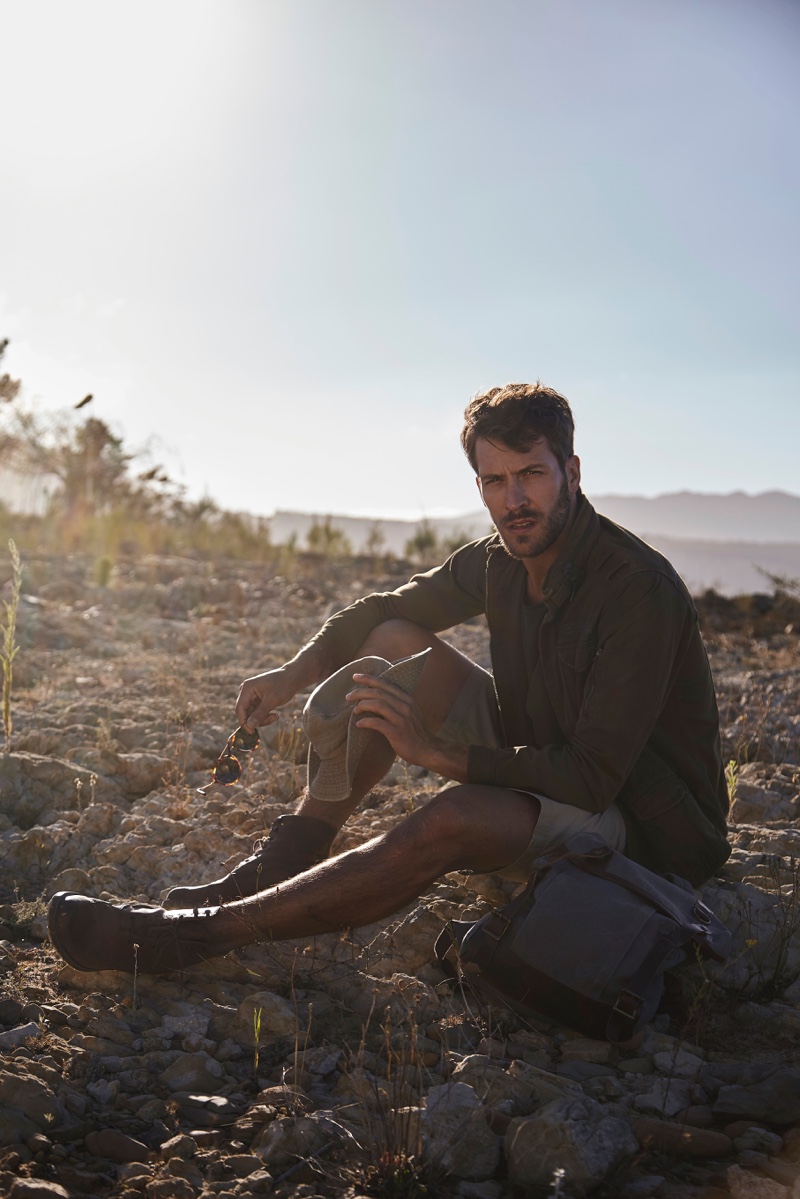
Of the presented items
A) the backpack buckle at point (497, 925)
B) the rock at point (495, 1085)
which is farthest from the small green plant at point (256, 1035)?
the backpack buckle at point (497, 925)

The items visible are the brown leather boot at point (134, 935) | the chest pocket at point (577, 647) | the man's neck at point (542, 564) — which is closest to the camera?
the brown leather boot at point (134, 935)

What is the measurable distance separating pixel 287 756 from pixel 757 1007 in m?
2.17

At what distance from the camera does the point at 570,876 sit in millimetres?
2236

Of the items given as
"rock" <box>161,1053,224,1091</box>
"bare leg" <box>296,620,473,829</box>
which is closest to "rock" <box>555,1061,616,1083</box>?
"rock" <box>161,1053,224,1091</box>

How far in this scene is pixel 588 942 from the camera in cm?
214

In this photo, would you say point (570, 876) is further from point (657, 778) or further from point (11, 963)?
point (11, 963)

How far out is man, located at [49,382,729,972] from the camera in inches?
92.7

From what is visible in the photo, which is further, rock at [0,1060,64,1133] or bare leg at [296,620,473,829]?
bare leg at [296,620,473,829]

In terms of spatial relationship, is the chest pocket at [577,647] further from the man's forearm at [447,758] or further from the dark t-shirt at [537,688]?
the man's forearm at [447,758]

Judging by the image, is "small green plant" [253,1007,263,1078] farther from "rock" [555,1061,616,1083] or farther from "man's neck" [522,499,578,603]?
"man's neck" [522,499,578,603]

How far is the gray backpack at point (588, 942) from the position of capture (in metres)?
2.12

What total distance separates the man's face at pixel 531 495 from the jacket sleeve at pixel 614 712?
35 cm

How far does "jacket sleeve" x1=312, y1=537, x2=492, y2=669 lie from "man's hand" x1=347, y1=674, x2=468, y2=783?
714mm

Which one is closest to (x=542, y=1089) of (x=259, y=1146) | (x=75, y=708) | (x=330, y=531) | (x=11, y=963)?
(x=259, y=1146)
